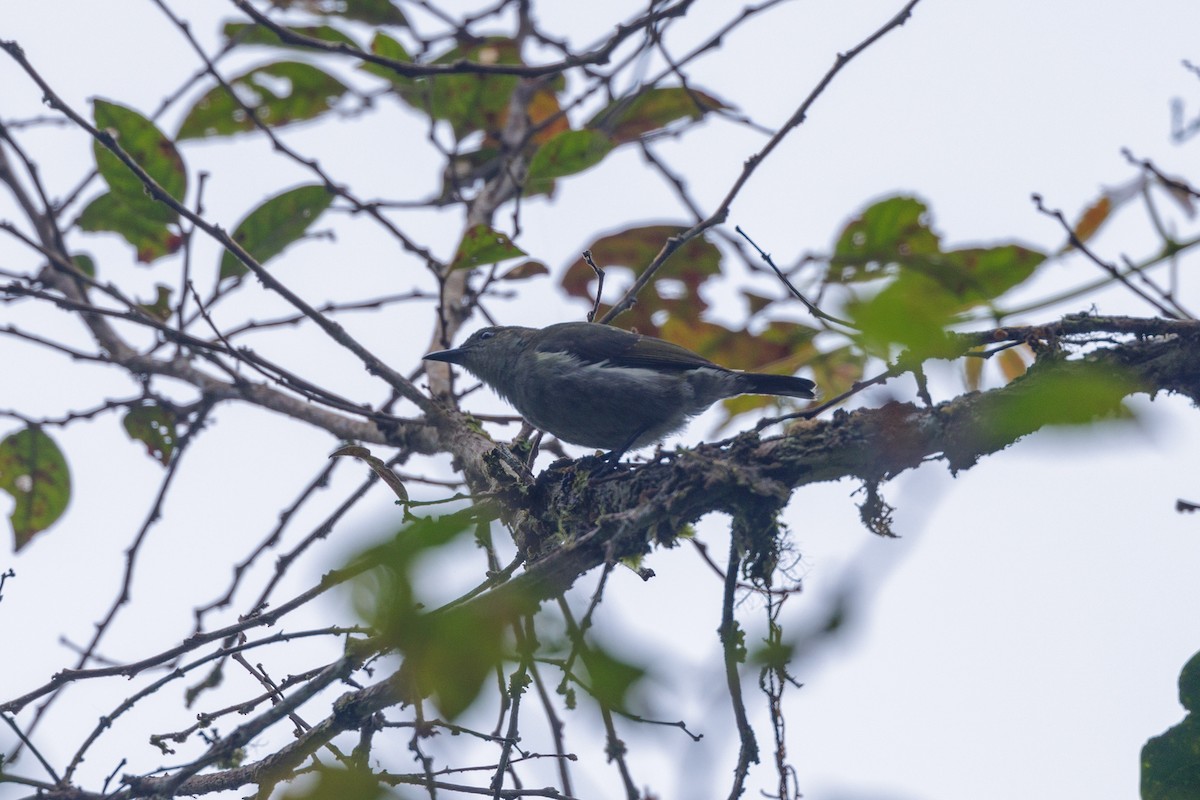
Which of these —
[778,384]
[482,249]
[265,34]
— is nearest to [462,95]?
[265,34]

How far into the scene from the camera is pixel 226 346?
4250mm

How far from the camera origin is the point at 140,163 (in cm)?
490

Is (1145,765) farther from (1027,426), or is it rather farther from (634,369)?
(634,369)

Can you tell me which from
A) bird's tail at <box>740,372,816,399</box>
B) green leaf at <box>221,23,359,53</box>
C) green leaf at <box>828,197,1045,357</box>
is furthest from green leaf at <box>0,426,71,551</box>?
green leaf at <box>828,197,1045,357</box>

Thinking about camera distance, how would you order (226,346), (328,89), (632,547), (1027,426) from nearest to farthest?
(1027,426)
(632,547)
(226,346)
(328,89)

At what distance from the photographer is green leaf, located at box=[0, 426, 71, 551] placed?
529 cm

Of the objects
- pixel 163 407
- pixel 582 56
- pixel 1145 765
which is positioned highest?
pixel 582 56

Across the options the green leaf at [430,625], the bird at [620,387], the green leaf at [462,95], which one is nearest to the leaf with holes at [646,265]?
the bird at [620,387]

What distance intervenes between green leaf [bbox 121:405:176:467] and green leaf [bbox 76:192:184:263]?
861mm

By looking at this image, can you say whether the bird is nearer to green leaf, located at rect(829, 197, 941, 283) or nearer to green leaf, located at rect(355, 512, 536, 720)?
green leaf, located at rect(829, 197, 941, 283)

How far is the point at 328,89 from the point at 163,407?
7.27 feet

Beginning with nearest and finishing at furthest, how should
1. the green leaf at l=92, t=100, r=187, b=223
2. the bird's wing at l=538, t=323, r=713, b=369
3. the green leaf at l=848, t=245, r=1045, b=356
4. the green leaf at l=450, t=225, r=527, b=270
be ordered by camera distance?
1. the green leaf at l=848, t=245, r=1045, b=356
2. the green leaf at l=450, t=225, r=527, b=270
3. the green leaf at l=92, t=100, r=187, b=223
4. the bird's wing at l=538, t=323, r=713, b=369

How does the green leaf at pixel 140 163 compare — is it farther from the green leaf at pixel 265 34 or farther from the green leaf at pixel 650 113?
the green leaf at pixel 650 113

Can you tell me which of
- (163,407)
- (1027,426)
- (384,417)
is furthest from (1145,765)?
(163,407)
